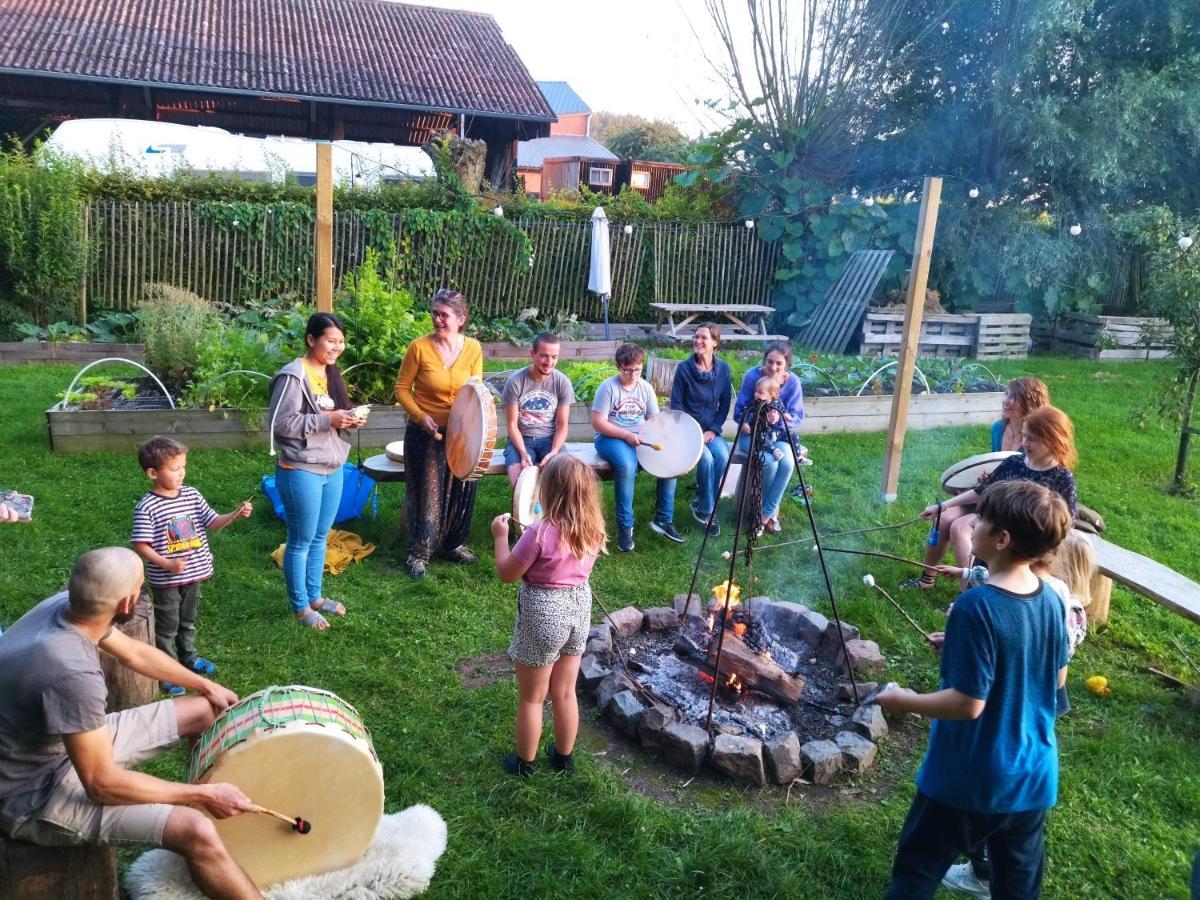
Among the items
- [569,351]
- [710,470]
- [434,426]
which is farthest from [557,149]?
[434,426]

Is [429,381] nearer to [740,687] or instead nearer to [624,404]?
[624,404]

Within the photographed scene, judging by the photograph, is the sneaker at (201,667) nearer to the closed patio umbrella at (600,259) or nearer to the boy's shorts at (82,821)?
the boy's shorts at (82,821)

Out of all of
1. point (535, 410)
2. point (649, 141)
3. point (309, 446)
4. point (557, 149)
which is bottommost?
point (309, 446)

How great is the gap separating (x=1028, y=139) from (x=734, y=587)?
40.7ft

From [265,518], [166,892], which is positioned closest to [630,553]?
[265,518]

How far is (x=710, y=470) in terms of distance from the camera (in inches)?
272

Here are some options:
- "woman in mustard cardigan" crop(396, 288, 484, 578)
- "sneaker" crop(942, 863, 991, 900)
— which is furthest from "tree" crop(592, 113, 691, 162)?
"sneaker" crop(942, 863, 991, 900)

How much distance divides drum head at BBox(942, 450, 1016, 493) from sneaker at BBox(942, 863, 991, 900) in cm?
257

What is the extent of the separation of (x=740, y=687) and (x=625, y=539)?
2162mm

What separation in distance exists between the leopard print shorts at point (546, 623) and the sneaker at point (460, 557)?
2493mm

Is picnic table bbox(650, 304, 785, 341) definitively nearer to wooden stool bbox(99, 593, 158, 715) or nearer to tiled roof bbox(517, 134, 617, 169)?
wooden stool bbox(99, 593, 158, 715)

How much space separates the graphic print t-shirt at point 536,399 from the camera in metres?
6.10

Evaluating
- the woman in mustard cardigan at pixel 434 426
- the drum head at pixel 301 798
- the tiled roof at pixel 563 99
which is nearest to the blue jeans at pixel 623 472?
the woman in mustard cardigan at pixel 434 426

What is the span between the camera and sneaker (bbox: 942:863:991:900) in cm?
329
